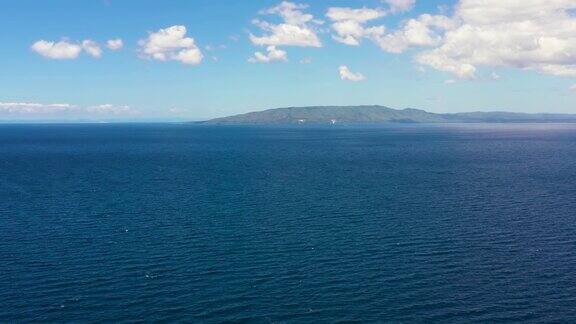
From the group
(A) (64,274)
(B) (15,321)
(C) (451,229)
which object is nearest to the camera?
(B) (15,321)

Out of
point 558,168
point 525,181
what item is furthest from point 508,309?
point 558,168

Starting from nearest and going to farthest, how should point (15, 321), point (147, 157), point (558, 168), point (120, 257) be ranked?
point (15, 321), point (120, 257), point (558, 168), point (147, 157)

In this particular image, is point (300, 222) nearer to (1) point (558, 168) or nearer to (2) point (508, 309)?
(2) point (508, 309)

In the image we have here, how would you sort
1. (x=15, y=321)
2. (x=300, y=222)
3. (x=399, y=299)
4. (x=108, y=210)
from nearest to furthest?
(x=15, y=321) < (x=399, y=299) < (x=300, y=222) < (x=108, y=210)

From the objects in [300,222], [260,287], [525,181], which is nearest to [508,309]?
[260,287]

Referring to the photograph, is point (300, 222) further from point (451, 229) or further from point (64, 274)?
point (64, 274)

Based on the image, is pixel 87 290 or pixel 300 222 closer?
pixel 87 290
